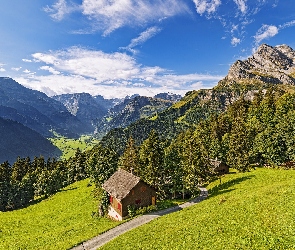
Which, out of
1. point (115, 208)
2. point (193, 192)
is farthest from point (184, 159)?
point (115, 208)

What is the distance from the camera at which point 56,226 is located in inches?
2340

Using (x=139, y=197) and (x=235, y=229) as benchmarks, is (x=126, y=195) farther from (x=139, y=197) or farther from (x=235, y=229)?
(x=235, y=229)

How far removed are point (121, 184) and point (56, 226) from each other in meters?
18.2

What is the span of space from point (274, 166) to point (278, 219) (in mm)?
53429

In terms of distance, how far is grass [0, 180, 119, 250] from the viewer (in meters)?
47.0

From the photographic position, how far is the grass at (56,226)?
47031 mm

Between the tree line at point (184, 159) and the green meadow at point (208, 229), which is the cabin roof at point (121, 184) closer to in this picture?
the green meadow at point (208, 229)

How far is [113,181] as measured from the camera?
207ft

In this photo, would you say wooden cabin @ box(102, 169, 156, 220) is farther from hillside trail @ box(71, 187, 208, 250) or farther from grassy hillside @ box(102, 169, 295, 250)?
grassy hillside @ box(102, 169, 295, 250)

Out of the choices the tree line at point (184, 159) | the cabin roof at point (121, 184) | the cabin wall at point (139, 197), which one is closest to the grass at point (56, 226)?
the cabin wall at point (139, 197)

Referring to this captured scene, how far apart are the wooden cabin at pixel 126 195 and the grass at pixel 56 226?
311 centimetres

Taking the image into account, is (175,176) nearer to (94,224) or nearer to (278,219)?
(94,224)

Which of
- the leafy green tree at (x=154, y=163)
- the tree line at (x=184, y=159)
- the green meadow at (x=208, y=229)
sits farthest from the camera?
the tree line at (x=184, y=159)

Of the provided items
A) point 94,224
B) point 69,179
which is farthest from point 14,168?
point 94,224
